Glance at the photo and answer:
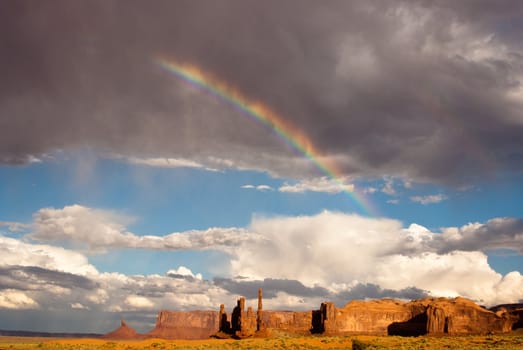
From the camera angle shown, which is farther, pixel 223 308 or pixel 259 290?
pixel 223 308

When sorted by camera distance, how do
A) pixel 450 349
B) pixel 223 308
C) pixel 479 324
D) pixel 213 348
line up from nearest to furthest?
pixel 450 349 → pixel 213 348 → pixel 223 308 → pixel 479 324

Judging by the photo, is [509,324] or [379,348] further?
[509,324]

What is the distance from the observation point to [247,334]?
113 m

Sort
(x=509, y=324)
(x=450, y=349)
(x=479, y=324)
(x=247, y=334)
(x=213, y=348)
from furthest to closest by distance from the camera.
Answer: (x=479, y=324), (x=509, y=324), (x=247, y=334), (x=213, y=348), (x=450, y=349)

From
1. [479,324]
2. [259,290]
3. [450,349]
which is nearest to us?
[450,349]

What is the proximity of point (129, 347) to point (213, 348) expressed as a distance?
11.9m

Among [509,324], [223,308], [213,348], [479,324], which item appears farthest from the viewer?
[479,324]

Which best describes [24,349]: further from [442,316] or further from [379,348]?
[442,316]

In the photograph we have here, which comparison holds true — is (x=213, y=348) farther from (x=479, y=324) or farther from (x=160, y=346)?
(x=479, y=324)

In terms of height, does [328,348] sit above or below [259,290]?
below

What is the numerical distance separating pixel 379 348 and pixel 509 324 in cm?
14154

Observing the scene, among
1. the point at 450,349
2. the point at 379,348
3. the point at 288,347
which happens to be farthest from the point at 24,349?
the point at 450,349

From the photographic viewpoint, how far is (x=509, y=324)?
177500mm

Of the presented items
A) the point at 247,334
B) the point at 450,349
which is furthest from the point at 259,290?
the point at 450,349
